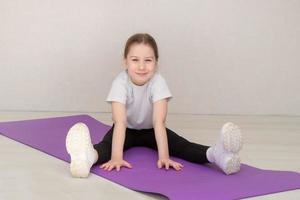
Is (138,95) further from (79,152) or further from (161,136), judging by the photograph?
(79,152)

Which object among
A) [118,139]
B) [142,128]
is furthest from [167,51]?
[118,139]

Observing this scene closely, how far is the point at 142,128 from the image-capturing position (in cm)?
233

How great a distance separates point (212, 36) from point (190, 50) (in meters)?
0.16

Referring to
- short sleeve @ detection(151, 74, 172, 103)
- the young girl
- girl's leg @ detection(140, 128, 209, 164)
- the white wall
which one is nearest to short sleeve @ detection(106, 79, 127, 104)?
the young girl

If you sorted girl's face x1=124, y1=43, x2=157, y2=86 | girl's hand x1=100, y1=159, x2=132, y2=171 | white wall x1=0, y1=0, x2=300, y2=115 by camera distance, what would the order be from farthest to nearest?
white wall x1=0, y1=0, x2=300, y2=115 < girl's face x1=124, y1=43, x2=157, y2=86 < girl's hand x1=100, y1=159, x2=132, y2=171

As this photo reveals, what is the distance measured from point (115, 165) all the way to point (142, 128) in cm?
33

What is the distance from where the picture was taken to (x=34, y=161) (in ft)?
7.11

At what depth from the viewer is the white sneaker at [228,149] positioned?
1.91 m

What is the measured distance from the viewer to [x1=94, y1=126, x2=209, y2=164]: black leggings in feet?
6.93

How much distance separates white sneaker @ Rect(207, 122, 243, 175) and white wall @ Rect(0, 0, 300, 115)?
4.68ft

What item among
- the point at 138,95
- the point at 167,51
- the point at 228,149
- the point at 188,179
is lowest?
the point at 188,179

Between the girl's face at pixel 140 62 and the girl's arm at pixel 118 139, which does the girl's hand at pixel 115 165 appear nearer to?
the girl's arm at pixel 118 139

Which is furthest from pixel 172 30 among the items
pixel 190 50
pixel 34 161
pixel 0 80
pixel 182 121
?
pixel 34 161

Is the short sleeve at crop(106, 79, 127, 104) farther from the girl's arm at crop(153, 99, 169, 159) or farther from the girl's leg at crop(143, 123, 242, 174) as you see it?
the girl's leg at crop(143, 123, 242, 174)
